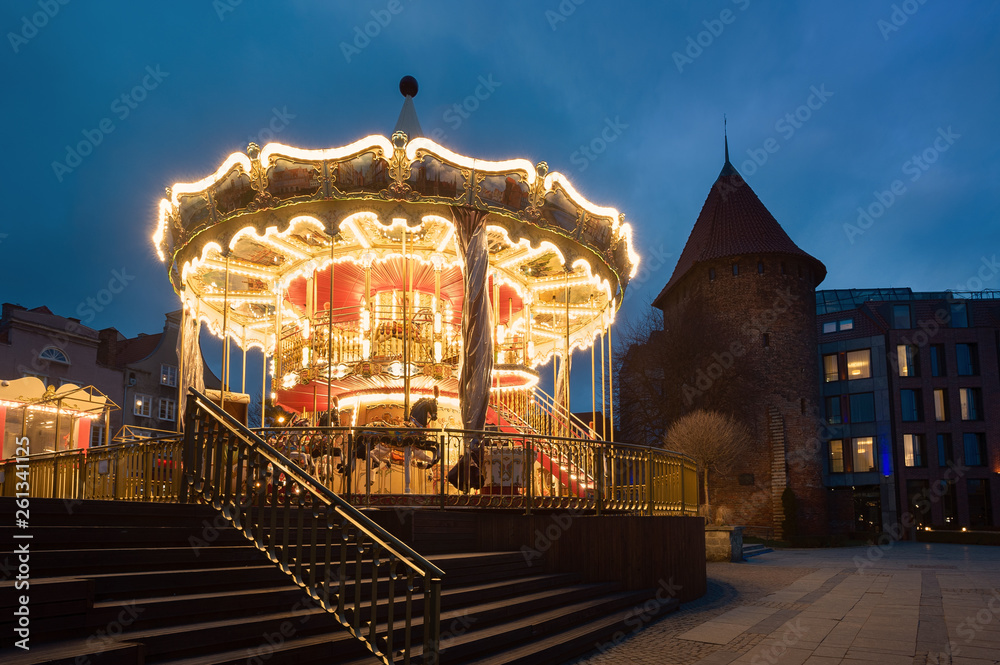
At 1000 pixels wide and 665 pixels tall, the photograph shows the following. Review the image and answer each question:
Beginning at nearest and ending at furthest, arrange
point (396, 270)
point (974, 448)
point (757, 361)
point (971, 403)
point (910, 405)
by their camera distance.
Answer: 1. point (396, 270)
2. point (757, 361)
3. point (974, 448)
4. point (971, 403)
5. point (910, 405)

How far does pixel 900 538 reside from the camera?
40.1m

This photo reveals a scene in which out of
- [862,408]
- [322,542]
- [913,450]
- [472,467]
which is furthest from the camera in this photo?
[862,408]

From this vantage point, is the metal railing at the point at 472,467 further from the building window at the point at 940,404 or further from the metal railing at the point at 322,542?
the building window at the point at 940,404

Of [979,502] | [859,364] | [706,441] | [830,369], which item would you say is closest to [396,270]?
[706,441]

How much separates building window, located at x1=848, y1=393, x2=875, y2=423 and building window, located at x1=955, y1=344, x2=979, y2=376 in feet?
16.5

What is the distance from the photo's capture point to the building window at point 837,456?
150 feet

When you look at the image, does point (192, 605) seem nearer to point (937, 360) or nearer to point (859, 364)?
point (859, 364)

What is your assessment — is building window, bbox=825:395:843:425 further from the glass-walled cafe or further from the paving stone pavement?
the glass-walled cafe

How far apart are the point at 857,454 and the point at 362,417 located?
39061 millimetres

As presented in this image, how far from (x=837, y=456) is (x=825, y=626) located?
40581mm

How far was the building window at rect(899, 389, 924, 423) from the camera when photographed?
44469 mm

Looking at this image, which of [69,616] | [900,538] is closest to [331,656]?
[69,616]

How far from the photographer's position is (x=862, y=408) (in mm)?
45719

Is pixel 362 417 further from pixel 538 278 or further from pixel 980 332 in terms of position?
pixel 980 332
